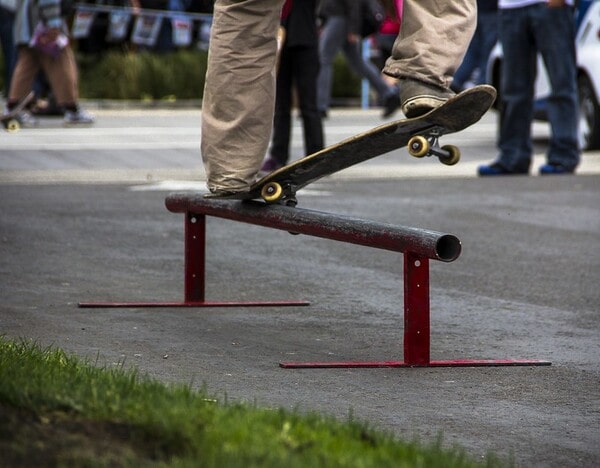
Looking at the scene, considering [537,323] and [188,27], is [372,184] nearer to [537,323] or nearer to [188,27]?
[537,323]

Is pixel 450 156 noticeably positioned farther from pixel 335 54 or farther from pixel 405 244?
pixel 335 54

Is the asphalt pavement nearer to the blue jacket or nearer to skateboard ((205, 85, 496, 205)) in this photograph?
skateboard ((205, 85, 496, 205))

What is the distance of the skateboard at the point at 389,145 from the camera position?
16.1 feet

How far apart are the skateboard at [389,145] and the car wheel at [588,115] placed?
26.8ft

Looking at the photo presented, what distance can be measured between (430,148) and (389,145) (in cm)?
17

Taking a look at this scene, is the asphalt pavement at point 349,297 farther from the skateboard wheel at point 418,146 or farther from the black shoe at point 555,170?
the skateboard wheel at point 418,146

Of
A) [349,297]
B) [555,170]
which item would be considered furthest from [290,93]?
[349,297]

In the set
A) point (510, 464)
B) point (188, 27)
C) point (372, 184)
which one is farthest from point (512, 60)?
point (188, 27)

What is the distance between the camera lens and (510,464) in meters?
3.28

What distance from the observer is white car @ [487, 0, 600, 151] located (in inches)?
515

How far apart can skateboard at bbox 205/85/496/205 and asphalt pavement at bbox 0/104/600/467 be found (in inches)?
19.9

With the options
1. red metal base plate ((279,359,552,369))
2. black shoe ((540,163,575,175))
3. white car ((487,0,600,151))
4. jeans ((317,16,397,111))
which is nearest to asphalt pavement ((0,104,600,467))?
red metal base plate ((279,359,552,369))

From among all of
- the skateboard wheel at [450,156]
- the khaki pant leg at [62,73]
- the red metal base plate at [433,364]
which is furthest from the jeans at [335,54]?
the red metal base plate at [433,364]

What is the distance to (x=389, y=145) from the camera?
17.0ft
